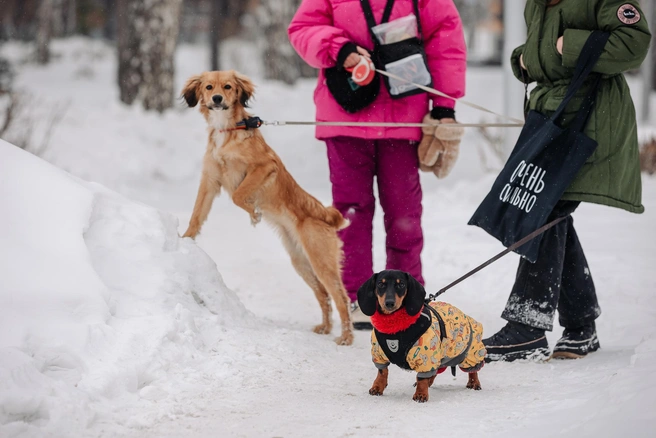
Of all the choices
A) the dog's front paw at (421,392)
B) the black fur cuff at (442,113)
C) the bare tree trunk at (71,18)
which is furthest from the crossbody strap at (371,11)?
the bare tree trunk at (71,18)

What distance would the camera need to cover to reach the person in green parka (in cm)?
384

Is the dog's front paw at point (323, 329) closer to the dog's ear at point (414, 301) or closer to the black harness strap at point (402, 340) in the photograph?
the black harness strap at point (402, 340)

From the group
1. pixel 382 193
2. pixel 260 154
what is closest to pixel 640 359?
pixel 382 193

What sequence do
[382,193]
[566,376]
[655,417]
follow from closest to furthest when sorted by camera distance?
1. [655,417]
2. [566,376]
3. [382,193]

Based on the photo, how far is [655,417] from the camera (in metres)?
2.68

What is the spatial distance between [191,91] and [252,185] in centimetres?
71

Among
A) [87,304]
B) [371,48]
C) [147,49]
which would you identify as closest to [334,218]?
[371,48]

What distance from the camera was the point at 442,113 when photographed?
5.06 metres

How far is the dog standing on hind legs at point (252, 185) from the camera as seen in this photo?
475 centimetres

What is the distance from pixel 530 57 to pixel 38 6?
24.8 meters

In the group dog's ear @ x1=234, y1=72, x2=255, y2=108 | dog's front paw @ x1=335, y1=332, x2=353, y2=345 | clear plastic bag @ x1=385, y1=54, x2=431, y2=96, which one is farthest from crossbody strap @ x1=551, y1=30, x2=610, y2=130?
dog's ear @ x1=234, y1=72, x2=255, y2=108

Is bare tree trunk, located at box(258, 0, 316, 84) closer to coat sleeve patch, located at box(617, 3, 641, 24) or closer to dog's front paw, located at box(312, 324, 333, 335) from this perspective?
dog's front paw, located at box(312, 324, 333, 335)

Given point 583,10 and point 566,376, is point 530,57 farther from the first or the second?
point 566,376

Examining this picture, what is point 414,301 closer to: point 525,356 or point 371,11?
point 525,356
